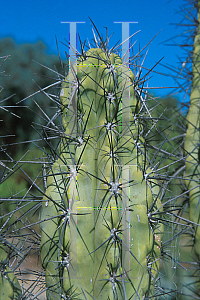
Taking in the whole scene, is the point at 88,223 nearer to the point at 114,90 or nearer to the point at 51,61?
the point at 114,90

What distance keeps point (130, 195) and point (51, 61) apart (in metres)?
1.80

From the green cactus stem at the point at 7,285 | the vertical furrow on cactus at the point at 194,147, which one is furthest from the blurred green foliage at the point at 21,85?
A: the green cactus stem at the point at 7,285

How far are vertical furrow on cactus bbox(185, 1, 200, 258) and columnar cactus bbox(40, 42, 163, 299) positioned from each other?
13.0 inches

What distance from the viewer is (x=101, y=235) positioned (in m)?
0.72

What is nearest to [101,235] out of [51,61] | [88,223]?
[88,223]

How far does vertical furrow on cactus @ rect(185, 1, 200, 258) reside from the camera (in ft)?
A: 3.59

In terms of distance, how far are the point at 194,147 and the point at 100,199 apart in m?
0.54

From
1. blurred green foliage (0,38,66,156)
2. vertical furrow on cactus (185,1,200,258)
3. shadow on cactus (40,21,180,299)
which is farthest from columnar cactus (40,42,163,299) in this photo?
blurred green foliage (0,38,66,156)

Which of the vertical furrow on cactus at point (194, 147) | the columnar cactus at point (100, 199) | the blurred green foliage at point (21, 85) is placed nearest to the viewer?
the columnar cactus at point (100, 199)

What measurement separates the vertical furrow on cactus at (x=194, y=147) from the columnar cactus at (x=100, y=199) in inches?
13.0

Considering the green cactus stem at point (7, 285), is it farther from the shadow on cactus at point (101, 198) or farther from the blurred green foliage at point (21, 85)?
the blurred green foliage at point (21, 85)

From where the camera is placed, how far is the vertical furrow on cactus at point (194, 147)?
1.09 m

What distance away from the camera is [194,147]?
113 cm

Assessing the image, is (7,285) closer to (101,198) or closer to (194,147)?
(101,198)
